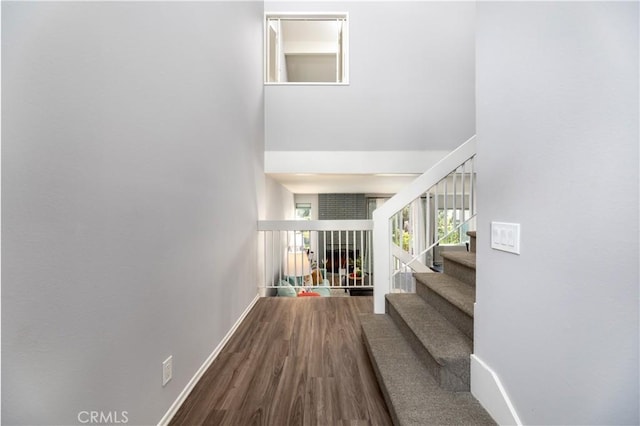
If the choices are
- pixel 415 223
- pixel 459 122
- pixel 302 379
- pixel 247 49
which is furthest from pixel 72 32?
pixel 459 122

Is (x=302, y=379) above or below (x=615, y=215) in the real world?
below

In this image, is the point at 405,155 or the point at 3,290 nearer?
the point at 3,290

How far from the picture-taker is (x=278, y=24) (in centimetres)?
410

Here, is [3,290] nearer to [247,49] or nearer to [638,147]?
[638,147]

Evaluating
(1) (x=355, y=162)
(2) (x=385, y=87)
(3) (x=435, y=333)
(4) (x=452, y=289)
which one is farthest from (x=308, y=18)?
(3) (x=435, y=333)

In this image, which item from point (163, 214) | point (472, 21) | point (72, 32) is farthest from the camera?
point (472, 21)

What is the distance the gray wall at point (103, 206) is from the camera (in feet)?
2.39

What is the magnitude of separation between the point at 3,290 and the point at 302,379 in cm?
151

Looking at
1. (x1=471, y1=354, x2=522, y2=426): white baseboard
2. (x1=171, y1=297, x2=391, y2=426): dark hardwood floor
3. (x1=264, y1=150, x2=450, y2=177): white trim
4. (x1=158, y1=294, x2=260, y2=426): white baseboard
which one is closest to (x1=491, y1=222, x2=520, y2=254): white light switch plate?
(x1=471, y1=354, x2=522, y2=426): white baseboard

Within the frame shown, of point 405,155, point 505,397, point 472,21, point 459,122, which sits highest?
point 472,21

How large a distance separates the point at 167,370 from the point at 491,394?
1.53 metres

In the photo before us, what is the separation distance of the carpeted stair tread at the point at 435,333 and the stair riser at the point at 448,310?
0.08 ft

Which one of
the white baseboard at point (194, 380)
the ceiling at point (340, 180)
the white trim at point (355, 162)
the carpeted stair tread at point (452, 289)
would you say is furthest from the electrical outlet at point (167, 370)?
the ceiling at point (340, 180)

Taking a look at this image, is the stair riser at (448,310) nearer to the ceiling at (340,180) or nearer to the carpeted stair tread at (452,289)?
the carpeted stair tread at (452,289)
